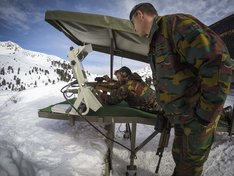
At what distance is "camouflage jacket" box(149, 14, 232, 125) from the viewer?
1.75m

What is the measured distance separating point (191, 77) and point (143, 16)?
2.49 ft

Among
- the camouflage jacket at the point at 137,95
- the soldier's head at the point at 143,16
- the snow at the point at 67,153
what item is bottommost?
the snow at the point at 67,153

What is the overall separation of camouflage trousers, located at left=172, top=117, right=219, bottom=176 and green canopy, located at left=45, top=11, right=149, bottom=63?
8.68 feet

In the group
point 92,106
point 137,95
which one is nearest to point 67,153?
point 92,106

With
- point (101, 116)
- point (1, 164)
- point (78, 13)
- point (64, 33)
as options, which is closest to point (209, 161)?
point (101, 116)

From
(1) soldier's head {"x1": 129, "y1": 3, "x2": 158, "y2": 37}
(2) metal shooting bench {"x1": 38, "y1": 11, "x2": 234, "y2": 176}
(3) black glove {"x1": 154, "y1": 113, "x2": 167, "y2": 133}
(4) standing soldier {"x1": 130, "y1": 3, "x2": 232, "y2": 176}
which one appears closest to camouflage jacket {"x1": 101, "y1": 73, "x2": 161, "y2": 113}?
(2) metal shooting bench {"x1": 38, "y1": 11, "x2": 234, "y2": 176}

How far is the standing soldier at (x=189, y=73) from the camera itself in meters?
1.75

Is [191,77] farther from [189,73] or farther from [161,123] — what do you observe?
[161,123]

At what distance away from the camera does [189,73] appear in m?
2.00

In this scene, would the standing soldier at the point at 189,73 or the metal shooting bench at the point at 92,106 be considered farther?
the metal shooting bench at the point at 92,106

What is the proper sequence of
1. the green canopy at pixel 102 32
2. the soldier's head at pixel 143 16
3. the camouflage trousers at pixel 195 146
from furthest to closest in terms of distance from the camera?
the green canopy at pixel 102 32 → the soldier's head at pixel 143 16 → the camouflage trousers at pixel 195 146

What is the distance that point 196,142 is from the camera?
2.04 metres

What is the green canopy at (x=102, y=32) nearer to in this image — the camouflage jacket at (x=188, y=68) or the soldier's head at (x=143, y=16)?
the soldier's head at (x=143, y=16)

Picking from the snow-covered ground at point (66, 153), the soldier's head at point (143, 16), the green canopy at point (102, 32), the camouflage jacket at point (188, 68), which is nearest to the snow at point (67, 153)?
the snow-covered ground at point (66, 153)
